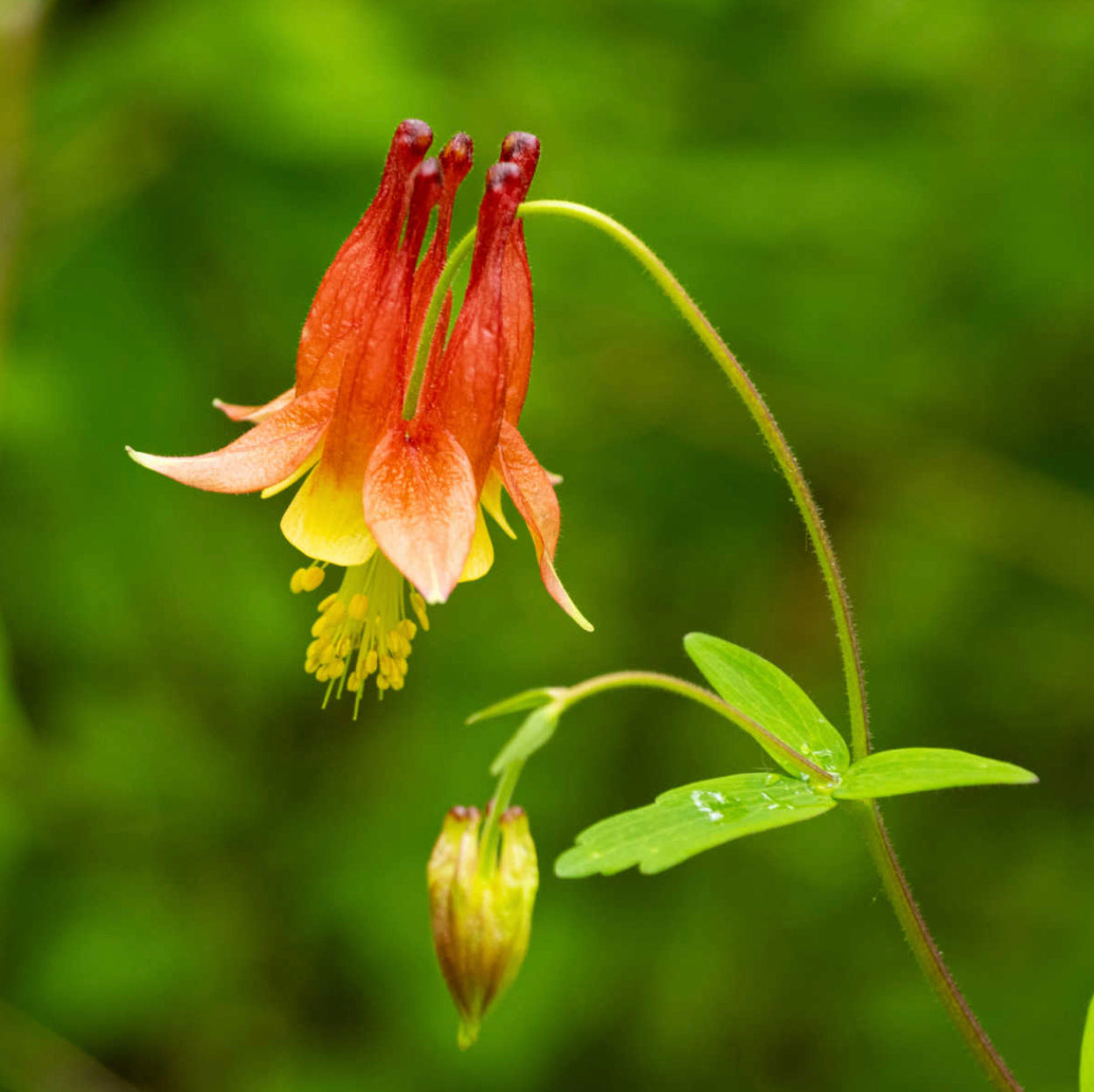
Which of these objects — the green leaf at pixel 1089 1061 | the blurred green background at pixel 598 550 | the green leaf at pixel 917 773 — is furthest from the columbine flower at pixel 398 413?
the blurred green background at pixel 598 550

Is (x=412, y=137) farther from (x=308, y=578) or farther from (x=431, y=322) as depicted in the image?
(x=308, y=578)

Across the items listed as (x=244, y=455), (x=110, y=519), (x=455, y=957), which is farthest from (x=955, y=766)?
(x=110, y=519)

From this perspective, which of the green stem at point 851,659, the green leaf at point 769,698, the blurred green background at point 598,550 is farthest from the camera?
the blurred green background at point 598,550

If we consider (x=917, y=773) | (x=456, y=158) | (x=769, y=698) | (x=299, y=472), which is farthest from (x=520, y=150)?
(x=917, y=773)

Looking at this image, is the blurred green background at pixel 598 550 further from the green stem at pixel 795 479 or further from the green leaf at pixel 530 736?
the green leaf at pixel 530 736

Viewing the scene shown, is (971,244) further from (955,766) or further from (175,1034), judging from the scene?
(175,1034)

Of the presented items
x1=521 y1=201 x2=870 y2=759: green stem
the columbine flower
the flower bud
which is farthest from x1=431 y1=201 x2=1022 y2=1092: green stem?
the flower bud
